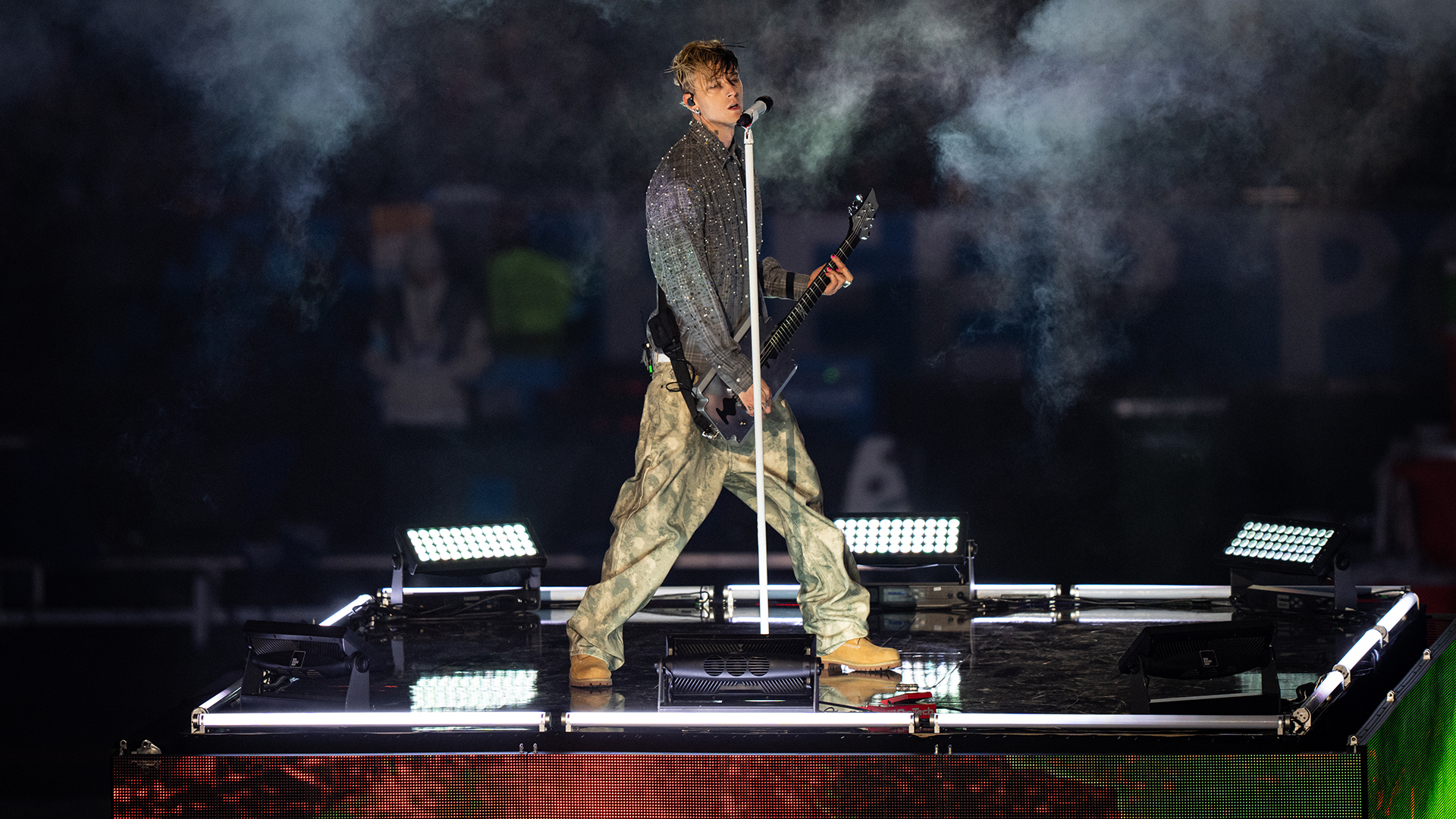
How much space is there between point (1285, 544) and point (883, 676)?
1.63 metres

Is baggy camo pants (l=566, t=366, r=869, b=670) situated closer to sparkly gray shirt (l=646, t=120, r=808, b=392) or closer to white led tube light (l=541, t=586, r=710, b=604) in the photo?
sparkly gray shirt (l=646, t=120, r=808, b=392)

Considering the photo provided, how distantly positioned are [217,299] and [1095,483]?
12.5 ft

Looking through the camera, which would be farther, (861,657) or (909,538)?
(909,538)

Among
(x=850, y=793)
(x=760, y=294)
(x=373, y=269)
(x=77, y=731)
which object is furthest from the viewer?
(x=373, y=269)

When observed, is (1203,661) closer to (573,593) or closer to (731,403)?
(731,403)

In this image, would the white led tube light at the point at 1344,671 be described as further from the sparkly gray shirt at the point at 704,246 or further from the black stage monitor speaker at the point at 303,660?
the black stage monitor speaker at the point at 303,660

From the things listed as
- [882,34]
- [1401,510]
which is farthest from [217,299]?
[1401,510]

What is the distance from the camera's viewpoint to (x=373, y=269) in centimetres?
606

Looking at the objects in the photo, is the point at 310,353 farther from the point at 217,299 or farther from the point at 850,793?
the point at 850,793

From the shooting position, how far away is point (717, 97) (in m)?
3.71

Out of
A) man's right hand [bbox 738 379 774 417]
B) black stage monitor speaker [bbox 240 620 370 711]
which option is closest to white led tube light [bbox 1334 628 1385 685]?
man's right hand [bbox 738 379 774 417]

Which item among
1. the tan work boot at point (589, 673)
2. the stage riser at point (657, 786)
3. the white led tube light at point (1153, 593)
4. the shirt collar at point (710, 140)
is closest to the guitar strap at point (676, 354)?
the shirt collar at point (710, 140)

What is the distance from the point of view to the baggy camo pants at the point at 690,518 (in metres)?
3.75

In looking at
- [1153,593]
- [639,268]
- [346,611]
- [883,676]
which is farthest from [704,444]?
[639,268]
